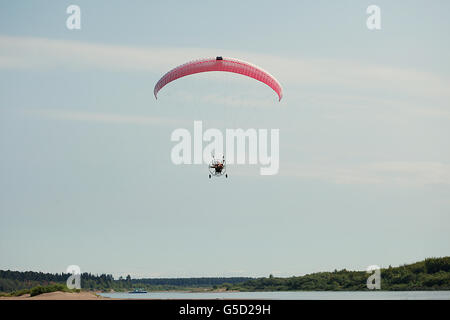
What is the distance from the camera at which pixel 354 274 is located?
13662 centimetres

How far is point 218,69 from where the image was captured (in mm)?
45844

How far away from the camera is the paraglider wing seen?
45312 millimetres

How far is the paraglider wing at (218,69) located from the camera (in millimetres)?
45312

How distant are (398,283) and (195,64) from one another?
92.4 meters
